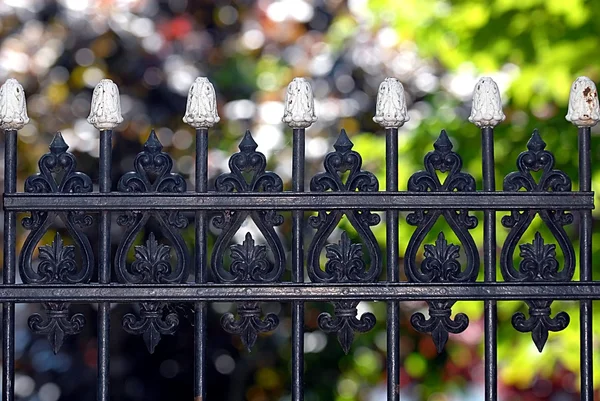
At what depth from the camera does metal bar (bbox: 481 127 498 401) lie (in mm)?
2664

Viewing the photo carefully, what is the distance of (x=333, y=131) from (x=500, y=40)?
210cm

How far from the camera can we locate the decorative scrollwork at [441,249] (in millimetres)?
2666

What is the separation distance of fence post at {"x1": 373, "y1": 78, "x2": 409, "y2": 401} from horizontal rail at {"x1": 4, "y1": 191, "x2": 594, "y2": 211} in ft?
0.22

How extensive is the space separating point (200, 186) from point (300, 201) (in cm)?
32

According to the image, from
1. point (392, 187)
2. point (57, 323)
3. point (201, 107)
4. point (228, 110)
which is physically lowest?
point (57, 323)

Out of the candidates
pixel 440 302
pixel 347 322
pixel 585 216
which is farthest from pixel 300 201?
pixel 585 216

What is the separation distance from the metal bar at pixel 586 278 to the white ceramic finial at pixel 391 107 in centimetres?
60

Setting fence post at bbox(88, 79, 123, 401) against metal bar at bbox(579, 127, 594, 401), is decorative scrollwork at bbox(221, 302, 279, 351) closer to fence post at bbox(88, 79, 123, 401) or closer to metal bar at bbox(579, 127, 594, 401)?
fence post at bbox(88, 79, 123, 401)

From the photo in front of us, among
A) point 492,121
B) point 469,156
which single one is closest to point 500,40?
point 469,156

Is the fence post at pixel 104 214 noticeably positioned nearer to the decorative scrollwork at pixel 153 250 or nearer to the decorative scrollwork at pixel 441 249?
the decorative scrollwork at pixel 153 250

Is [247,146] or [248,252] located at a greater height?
[247,146]

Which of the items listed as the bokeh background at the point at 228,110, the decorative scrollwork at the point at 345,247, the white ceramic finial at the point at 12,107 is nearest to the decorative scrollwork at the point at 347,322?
the decorative scrollwork at the point at 345,247

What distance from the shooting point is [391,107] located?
2.66 metres

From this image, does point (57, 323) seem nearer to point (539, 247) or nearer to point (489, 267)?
point (489, 267)
